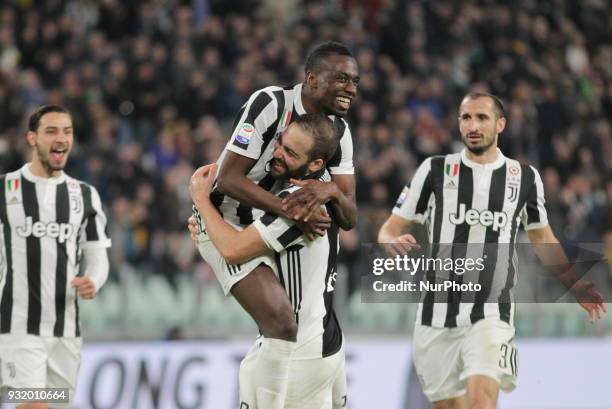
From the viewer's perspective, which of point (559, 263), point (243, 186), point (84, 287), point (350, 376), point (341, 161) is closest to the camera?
point (243, 186)

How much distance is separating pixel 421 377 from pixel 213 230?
207 cm

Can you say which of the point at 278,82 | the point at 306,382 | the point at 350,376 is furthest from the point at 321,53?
the point at 278,82

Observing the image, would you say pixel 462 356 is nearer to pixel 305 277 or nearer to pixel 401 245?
pixel 401 245

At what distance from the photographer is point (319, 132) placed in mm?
5438

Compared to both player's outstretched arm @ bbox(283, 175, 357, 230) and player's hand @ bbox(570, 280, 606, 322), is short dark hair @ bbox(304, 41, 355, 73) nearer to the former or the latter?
player's outstretched arm @ bbox(283, 175, 357, 230)

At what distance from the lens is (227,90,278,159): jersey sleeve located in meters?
5.59

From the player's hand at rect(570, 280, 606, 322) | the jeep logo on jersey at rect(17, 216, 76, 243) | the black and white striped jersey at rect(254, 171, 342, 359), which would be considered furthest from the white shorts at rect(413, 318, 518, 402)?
the jeep logo on jersey at rect(17, 216, 76, 243)

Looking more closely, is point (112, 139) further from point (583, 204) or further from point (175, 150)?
point (583, 204)

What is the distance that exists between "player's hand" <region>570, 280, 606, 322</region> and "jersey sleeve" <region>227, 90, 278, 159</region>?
2270 millimetres

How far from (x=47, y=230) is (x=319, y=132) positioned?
2.39 meters

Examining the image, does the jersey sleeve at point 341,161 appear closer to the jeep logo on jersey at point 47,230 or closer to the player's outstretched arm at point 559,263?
the player's outstretched arm at point 559,263

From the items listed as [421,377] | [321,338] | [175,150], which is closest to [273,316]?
[321,338]

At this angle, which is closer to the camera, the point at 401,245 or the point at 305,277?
the point at 305,277

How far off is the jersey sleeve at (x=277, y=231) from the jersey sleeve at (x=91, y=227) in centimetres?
210
